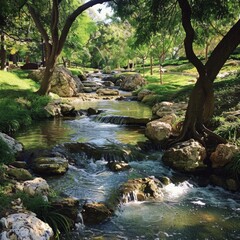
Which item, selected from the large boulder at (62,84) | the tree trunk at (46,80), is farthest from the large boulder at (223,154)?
the large boulder at (62,84)

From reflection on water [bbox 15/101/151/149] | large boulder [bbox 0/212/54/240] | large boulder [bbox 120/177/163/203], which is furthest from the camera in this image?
reflection on water [bbox 15/101/151/149]

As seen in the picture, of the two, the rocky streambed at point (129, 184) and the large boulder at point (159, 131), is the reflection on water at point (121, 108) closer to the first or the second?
the rocky streambed at point (129, 184)

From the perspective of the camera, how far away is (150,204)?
8531mm

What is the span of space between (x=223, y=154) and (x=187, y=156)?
1083 mm

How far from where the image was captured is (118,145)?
12.6m

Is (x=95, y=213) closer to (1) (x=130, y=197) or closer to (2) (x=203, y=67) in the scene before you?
(1) (x=130, y=197)

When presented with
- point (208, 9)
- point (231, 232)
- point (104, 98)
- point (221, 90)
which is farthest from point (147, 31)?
point (104, 98)

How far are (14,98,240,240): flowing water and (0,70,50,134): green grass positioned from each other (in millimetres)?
1435

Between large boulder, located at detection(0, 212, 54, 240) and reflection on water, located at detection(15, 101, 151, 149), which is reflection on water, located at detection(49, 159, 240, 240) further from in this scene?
reflection on water, located at detection(15, 101, 151, 149)

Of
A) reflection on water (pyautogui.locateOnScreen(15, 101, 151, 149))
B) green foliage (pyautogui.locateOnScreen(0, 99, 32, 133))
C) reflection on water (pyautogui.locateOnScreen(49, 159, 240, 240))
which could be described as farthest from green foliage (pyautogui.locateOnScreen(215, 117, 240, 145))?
green foliage (pyautogui.locateOnScreen(0, 99, 32, 133))

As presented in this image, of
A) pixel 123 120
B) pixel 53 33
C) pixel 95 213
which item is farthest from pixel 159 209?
pixel 53 33

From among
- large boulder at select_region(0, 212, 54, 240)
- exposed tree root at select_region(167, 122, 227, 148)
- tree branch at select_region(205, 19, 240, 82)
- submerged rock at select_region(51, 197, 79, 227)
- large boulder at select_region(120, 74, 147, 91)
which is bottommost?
submerged rock at select_region(51, 197, 79, 227)

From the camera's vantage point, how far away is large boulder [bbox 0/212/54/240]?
222 inches

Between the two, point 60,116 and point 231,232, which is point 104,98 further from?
point 231,232
